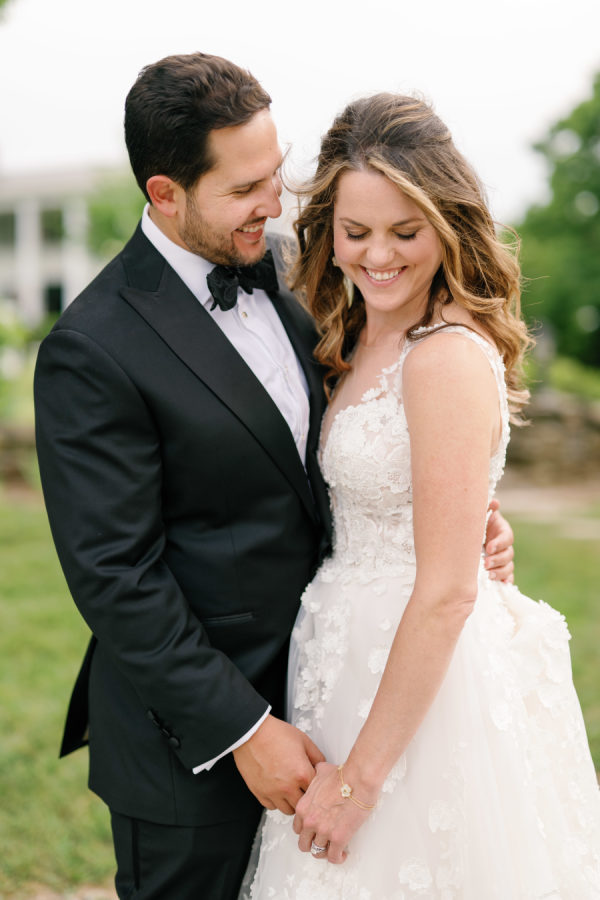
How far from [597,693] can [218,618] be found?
3256 millimetres

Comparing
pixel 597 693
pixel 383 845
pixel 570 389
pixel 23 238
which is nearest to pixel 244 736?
pixel 383 845

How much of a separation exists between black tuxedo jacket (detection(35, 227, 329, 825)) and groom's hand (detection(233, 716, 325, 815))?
58mm

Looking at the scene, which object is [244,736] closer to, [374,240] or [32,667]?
[374,240]

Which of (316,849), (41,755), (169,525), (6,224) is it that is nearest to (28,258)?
(6,224)

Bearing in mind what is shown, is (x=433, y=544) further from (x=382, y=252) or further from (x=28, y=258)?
(x=28, y=258)

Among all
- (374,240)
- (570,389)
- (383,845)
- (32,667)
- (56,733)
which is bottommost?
(570,389)

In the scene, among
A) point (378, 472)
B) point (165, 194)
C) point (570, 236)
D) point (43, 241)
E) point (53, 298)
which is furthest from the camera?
point (53, 298)

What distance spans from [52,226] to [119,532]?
3032 centimetres

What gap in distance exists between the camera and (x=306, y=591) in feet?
7.53

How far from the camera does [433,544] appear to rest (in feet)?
6.08

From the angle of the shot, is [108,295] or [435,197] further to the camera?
[108,295]

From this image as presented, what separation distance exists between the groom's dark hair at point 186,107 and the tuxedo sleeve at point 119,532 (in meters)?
0.54

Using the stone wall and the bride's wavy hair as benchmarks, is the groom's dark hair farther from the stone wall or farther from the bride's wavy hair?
the stone wall

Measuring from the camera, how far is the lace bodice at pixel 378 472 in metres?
2.05
